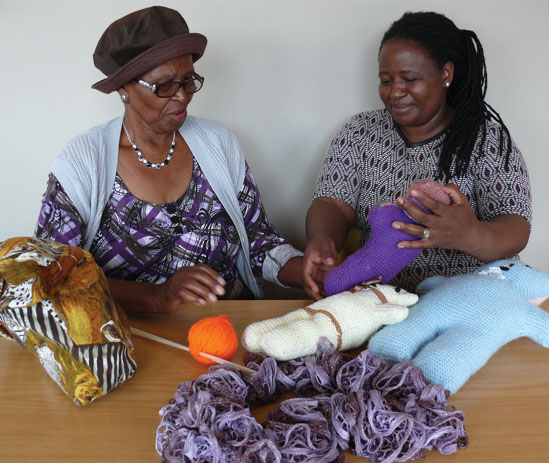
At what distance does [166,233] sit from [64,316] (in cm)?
60

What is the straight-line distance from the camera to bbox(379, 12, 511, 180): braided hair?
59.4 inches

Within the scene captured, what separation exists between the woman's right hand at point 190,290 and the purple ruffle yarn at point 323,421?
0.29 meters

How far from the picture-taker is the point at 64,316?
89 centimetres

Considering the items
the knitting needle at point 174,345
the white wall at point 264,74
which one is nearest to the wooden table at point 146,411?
the knitting needle at point 174,345

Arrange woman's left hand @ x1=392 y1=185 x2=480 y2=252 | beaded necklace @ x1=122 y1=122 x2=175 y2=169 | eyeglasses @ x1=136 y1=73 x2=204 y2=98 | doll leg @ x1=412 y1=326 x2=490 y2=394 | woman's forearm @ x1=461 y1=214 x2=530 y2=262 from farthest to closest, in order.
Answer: beaded necklace @ x1=122 y1=122 x2=175 y2=169 → eyeglasses @ x1=136 y1=73 x2=204 y2=98 → woman's forearm @ x1=461 y1=214 x2=530 y2=262 → woman's left hand @ x1=392 y1=185 x2=480 y2=252 → doll leg @ x1=412 y1=326 x2=490 y2=394

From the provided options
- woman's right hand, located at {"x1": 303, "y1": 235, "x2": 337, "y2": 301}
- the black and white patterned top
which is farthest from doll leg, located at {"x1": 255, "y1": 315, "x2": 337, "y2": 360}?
the black and white patterned top

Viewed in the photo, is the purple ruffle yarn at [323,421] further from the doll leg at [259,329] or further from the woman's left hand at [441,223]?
the woman's left hand at [441,223]

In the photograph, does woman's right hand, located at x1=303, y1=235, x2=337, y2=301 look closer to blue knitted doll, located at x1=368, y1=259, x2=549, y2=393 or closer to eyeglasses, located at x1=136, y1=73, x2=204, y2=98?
blue knitted doll, located at x1=368, y1=259, x2=549, y2=393

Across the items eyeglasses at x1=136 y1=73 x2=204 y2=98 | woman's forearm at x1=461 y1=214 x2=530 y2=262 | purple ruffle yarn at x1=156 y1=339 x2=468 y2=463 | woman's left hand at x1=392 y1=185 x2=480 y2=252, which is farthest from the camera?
eyeglasses at x1=136 y1=73 x2=204 y2=98

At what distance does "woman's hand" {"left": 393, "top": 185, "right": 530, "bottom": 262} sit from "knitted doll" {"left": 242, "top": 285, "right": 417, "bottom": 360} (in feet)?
0.39

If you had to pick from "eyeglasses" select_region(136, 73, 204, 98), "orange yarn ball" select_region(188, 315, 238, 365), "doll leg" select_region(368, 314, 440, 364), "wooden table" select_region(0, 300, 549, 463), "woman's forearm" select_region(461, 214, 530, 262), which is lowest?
"wooden table" select_region(0, 300, 549, 463)

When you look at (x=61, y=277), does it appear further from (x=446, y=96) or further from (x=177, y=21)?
(x=446, y=96)

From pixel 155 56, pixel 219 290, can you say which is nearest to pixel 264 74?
pixel 155 56

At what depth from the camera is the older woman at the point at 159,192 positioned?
1.31 meters
